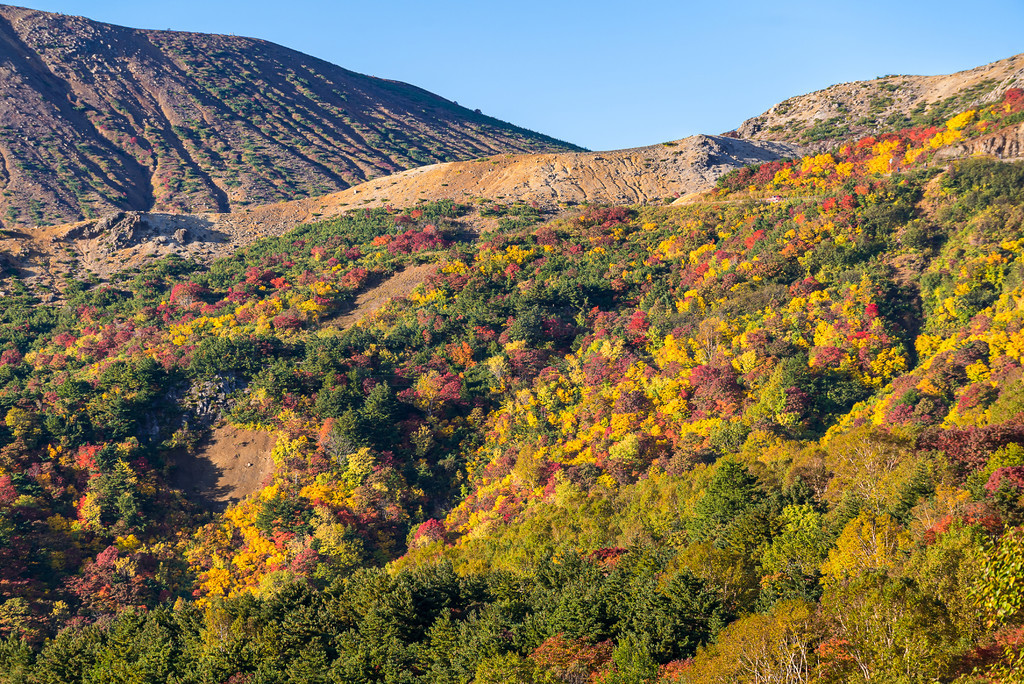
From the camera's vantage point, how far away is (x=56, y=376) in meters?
86.0

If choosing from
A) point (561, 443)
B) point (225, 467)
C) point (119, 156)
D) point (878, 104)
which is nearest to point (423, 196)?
point (225, 467)

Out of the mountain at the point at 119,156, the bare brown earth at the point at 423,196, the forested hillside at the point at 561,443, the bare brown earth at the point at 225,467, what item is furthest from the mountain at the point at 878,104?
the bare brown earth at the point at 225,467

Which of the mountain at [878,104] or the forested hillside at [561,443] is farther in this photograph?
the mountain at [878,104]

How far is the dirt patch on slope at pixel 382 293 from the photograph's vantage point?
95.1 metres

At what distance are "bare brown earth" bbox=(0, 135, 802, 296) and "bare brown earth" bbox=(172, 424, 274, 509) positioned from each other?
4464 centimetres

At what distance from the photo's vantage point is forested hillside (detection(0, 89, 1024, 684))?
40406 mm

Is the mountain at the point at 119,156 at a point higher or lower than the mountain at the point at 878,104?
lower

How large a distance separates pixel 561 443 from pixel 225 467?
31.0 metres

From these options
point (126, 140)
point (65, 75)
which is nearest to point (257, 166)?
point (126, 140)

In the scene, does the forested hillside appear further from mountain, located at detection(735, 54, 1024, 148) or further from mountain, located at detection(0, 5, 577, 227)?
mountain, located at detection(0, 5, 577, 227)

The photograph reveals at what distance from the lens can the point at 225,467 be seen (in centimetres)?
7794

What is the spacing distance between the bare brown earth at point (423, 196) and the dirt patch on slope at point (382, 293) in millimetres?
23886

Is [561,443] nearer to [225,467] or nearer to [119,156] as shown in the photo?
[225,467]

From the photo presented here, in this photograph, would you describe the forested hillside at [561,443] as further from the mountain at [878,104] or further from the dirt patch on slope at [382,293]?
the mountain at [878,104]
